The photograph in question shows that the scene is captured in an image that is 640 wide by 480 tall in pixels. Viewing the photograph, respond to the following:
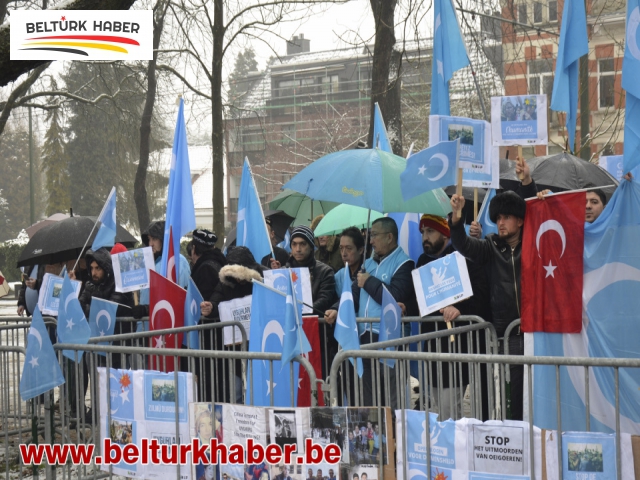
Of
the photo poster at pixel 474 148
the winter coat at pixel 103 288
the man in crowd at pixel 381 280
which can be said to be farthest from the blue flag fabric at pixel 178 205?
the photo poster at pixel 474 148

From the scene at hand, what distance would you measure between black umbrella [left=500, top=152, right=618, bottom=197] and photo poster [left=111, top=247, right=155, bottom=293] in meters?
3.69

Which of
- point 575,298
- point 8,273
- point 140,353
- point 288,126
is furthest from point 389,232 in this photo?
point 288,126

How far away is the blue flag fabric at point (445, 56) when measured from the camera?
754cm

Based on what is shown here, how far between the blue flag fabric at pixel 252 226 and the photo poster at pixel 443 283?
8.60 ft

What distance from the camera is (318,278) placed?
768 cm

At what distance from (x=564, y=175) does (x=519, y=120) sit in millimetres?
2321

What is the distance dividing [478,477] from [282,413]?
1.05 m

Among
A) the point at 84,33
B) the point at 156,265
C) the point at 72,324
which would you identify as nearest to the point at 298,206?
the point at 84,33

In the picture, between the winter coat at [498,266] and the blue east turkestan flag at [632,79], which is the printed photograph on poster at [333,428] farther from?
the blue east turkestan flag at [632,79]

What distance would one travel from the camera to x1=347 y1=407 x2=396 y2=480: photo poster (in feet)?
14.2

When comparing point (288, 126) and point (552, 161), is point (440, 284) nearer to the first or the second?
point (552, 161)

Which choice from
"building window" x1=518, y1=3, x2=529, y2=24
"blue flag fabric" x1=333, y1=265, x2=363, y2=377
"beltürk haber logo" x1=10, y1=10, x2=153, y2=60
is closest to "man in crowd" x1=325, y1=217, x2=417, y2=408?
"blue flag fabric" x1=333, y1=265, x2=363, y2=377

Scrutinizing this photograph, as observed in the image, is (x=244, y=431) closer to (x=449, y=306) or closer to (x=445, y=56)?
(x=449, y=306)

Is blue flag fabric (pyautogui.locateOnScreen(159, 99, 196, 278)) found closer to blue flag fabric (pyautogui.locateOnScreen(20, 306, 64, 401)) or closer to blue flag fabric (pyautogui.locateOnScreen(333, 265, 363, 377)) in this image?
blue flag fabric (pyautogui.locateOnScreen(20, 306, 64, 401))
